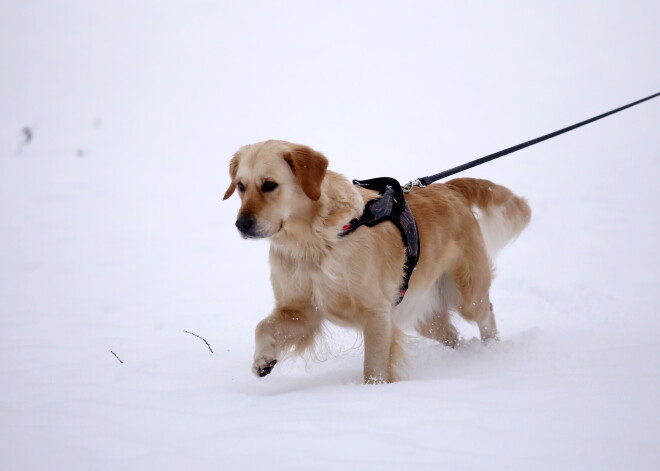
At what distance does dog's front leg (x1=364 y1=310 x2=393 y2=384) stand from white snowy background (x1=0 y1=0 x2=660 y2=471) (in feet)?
0.68

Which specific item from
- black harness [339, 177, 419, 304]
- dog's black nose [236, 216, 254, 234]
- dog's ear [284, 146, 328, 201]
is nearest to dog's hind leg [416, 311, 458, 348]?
black harness [339, 177, 419, 304]

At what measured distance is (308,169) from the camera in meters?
3.29

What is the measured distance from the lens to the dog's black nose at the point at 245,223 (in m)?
3.07

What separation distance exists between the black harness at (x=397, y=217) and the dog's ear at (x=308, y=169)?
350 millimetres

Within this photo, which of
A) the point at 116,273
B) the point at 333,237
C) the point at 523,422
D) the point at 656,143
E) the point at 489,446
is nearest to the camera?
the point at 489,446

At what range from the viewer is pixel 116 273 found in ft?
24.8

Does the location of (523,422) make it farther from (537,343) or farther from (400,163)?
(400,163)

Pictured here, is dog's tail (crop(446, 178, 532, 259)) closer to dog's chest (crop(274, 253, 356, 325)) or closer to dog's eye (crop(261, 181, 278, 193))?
dog's chest (crop(274, 253, 356, 325))

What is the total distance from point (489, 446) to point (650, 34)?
785 inches

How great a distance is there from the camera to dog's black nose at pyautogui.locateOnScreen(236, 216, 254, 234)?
3072mm

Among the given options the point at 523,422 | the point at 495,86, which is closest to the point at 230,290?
the point at 523,422

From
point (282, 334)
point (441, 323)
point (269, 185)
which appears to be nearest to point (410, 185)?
point (441, 323)

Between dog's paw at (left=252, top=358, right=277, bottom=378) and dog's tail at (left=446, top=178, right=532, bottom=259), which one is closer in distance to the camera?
dog's paw at (left=252, top=358, right=277, bottom=378)

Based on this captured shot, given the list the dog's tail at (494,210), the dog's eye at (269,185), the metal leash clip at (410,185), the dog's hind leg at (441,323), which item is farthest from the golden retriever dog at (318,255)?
the dog's tail at (494,210)
